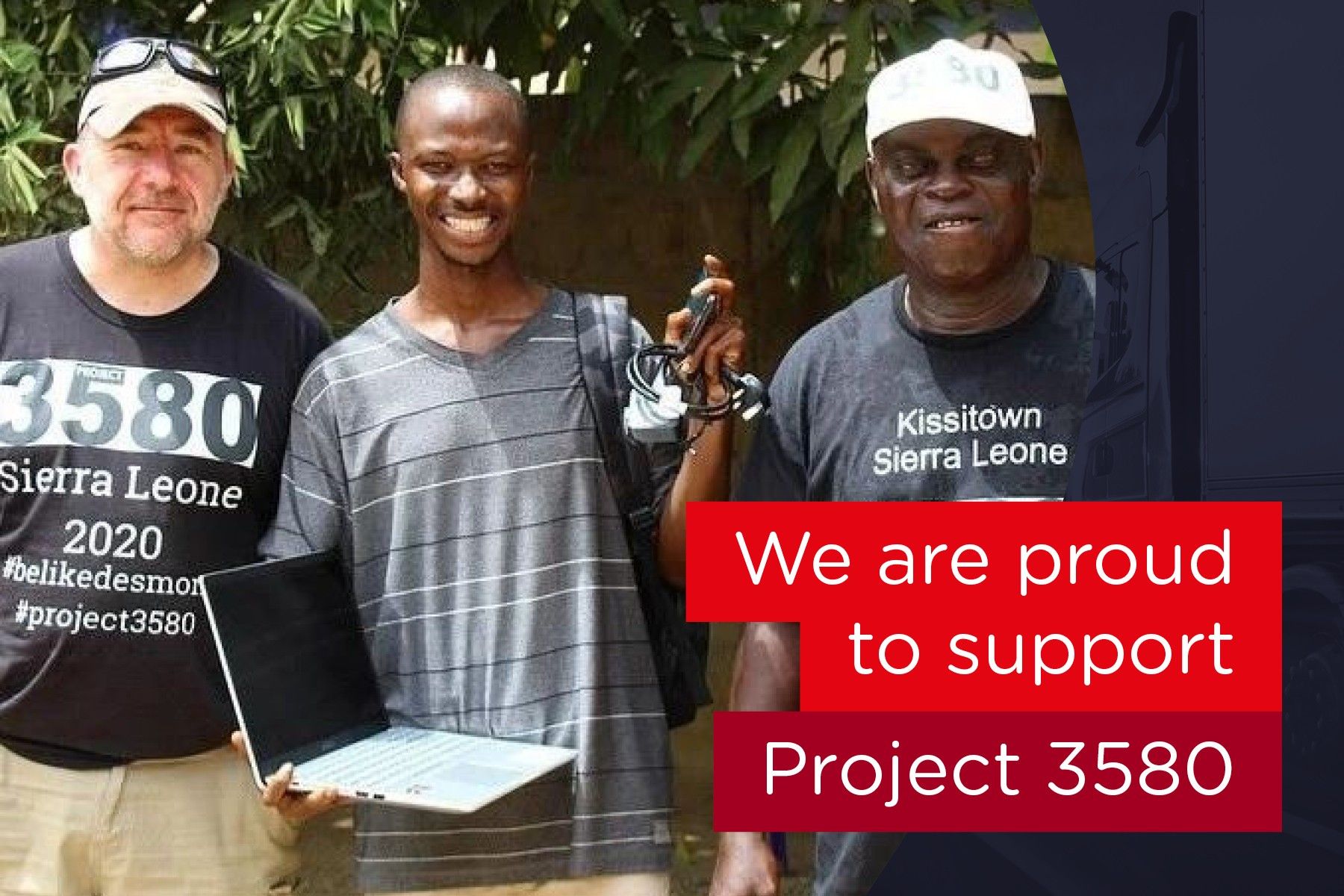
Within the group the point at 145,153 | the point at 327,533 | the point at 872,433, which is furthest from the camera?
the point at 145,153

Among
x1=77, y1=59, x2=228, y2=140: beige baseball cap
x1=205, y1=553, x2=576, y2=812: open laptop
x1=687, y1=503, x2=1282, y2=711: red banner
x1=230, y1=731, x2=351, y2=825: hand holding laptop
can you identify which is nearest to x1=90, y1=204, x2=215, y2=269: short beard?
x1=77, y1=59, x2=228, y2=140: beige baseball cap

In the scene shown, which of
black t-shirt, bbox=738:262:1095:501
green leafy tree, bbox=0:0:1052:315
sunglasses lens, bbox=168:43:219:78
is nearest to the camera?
black t-shirt, bbox=738:262:1095:501

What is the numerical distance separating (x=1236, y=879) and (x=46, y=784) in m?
1.78

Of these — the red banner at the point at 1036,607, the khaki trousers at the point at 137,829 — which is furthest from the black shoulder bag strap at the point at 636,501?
the khaki trousers at the point at 137,829

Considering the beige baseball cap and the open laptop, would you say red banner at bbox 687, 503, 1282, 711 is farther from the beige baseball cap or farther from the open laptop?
the beige baseball cap

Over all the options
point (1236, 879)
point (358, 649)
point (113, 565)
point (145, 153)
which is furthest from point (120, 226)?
point (1236, 879)

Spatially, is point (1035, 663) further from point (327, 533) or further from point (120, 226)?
point (120, 226)

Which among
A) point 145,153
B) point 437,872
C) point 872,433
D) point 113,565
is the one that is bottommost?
point 437,872

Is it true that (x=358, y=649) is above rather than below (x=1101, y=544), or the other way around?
below

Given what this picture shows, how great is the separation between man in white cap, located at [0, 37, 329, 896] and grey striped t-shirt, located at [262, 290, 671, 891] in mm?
249

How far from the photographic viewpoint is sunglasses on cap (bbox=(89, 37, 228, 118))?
319 cm

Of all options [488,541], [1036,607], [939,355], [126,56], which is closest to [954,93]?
[939,355]

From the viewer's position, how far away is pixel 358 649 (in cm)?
300

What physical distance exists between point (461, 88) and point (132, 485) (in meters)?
0.77
